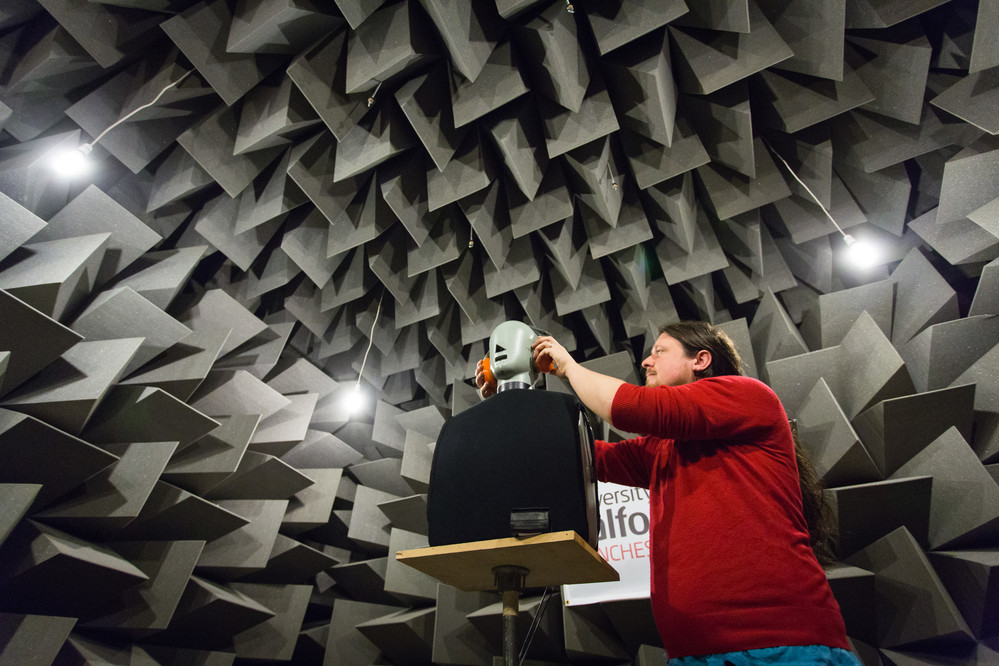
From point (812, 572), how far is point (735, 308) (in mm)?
1896

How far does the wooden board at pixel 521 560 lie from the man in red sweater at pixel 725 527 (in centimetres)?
17

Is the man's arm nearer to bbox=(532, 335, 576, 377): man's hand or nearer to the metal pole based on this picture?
bbox=(532, 335, 576, 377): man's hand

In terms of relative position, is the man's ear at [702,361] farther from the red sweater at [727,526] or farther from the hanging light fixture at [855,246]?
the hanging light fixture at [855,246]

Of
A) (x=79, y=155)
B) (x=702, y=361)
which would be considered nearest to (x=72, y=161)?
(x=79, y=155)

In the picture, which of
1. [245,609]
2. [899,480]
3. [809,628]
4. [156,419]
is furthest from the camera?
[245,609]

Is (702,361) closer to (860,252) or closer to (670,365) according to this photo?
(670,365)

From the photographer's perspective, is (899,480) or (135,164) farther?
(135,164)

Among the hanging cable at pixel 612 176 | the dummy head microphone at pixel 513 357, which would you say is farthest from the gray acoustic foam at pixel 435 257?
the dummy head microphone at pixel 513 357

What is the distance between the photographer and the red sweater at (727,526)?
0.88 meters

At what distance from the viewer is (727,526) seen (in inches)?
38.5

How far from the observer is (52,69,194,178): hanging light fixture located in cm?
183

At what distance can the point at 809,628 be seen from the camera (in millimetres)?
857

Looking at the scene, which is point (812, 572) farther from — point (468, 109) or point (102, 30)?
point (102, 30)

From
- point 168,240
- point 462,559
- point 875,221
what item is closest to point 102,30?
point 168,240
